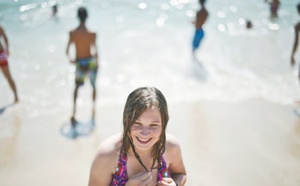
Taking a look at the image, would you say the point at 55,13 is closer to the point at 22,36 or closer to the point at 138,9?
the point at 22,36

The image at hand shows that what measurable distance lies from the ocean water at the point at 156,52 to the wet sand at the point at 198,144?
411 millimetres

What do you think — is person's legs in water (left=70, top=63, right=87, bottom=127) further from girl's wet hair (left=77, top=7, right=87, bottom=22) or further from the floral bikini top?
the floral bikini top

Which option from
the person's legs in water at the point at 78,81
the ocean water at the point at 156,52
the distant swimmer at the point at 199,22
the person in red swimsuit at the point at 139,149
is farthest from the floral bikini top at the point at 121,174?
the distant swimmer at the point at 199,22

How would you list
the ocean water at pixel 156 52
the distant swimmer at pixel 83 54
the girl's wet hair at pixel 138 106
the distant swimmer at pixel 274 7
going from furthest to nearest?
the distant swimmer at pixel 274 7, the ocean water at pixel 156 52, the distant swimmer at pixel 83 54, the girl's wet hair at pixel 138 106

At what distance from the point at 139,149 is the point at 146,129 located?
0.69 ft

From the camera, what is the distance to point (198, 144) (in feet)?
13.5

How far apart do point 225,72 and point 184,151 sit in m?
2.99

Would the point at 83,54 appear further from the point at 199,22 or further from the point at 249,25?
the point at 249,25

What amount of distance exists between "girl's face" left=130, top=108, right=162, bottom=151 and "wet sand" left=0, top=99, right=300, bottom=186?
74.6 inches

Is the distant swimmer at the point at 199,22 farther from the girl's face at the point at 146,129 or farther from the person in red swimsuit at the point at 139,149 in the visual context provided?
the girl's face at the point at 146,129

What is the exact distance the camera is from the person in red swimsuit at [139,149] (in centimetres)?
170

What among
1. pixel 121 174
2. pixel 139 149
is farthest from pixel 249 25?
pixel 121 174

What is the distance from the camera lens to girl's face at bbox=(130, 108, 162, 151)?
1.70 m

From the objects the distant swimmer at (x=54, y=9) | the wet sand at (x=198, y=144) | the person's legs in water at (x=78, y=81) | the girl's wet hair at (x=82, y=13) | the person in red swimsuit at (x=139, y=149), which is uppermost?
the girl's wet hair at (x=82, y=13)
